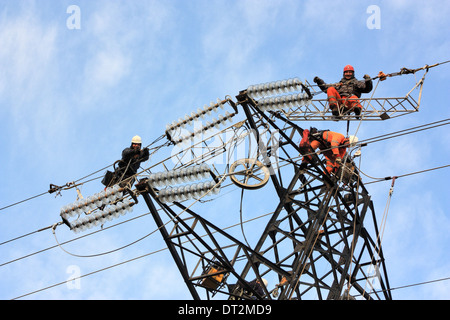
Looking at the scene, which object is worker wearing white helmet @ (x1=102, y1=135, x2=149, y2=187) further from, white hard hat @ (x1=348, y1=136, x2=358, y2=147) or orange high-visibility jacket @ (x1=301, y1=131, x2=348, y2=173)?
white hard hat @ (x1=348, y1=136, x2=358, y2=147)

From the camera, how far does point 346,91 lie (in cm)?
2480

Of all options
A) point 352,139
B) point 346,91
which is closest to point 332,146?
point 352,139

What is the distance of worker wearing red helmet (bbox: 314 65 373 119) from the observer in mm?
24234

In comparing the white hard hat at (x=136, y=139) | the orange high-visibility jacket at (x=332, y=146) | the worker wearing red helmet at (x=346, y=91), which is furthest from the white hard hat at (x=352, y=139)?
the white hard hat at (x=136, y=139)

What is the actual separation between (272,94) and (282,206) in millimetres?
3218

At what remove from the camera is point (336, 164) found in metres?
24.3

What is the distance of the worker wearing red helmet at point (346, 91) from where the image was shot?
24234mm

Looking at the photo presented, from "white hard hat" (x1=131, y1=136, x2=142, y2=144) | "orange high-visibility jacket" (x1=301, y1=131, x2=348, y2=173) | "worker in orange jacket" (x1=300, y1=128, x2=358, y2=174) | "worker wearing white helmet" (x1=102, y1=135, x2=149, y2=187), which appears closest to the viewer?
"worker in orange jacket" (x1=300, y1=128, x2=358, y2=174)

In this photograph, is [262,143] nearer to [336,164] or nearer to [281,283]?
[336,164]

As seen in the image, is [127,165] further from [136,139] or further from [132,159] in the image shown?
[136,139]

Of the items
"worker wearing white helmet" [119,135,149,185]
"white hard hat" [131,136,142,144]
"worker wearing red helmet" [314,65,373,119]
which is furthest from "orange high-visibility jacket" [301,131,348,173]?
"white hard hat" [131,136,142,144]

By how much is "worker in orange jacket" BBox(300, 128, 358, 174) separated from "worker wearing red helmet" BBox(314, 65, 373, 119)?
0.68 meters

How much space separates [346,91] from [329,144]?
178 centimetres

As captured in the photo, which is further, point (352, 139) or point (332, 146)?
point (352, 139)
